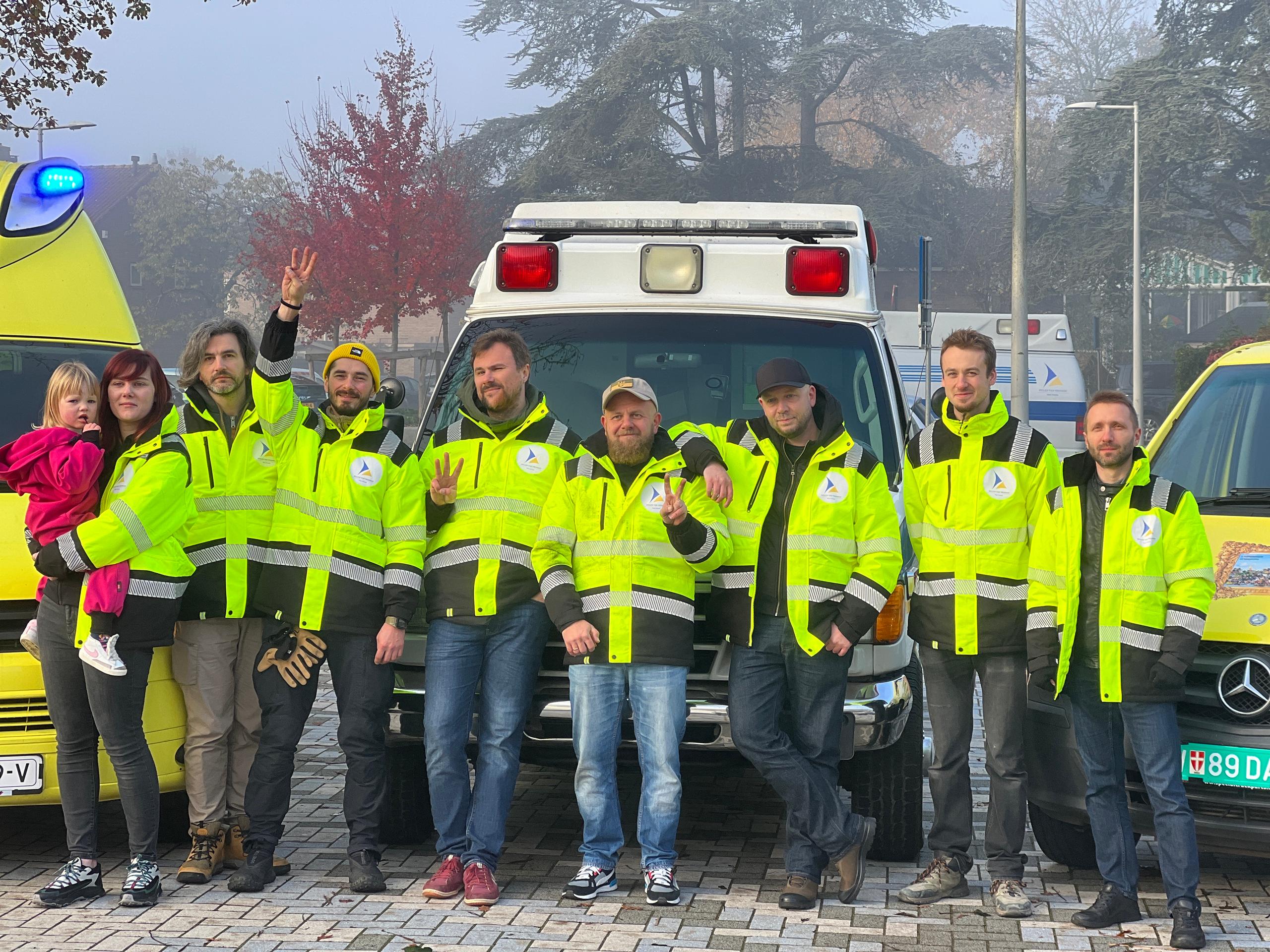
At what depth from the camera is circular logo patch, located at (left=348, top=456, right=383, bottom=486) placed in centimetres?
538

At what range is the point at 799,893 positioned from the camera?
5.28m

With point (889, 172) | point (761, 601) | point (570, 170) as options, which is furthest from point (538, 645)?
point (889, 172)

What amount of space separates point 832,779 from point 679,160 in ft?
133

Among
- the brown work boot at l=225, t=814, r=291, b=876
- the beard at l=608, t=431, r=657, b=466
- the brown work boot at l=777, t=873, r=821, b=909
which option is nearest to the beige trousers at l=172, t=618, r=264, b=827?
the brown work boot at l=225, t=814, r=291, b=876

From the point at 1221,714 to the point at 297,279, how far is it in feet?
11.6

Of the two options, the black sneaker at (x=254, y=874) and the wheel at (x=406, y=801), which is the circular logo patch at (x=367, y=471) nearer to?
the wheel at (x=406, y=801)

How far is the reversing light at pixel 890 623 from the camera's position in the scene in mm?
5359

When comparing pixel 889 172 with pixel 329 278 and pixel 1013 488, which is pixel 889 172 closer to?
pixel 329 278

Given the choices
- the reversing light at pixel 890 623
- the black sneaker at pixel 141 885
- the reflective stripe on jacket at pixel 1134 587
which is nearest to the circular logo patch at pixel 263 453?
the black sneaker at pixel 141 885

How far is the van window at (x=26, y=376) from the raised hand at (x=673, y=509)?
271 cm

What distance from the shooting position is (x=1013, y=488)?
525 cm

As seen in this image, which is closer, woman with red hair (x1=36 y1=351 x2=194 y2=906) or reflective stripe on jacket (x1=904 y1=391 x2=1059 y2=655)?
woman with red hair (x1=36 y1=351 x2=194 y2=906)

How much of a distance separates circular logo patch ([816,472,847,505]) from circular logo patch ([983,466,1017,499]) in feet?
1.58

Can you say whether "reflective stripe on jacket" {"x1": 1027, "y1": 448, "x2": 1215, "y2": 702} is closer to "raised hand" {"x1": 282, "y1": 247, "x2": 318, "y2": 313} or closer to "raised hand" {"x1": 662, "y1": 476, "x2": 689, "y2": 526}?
"raised hand" {"x1": 662, "y1": 476, "x2": 689, "y2": 526}
